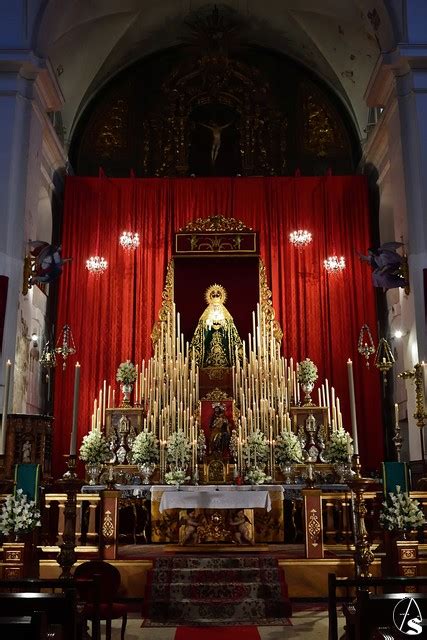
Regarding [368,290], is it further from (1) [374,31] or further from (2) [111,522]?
(2) [111,522]

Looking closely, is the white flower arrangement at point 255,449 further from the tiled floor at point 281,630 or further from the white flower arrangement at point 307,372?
the tiled floor at point 281,630

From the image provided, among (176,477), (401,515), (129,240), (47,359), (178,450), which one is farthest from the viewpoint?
(129,240)

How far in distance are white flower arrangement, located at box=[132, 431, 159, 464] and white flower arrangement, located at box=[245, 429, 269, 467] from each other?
59.0 inches

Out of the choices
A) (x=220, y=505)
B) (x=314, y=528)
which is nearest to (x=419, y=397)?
(x=314, y=528)

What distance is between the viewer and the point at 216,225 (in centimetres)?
1382

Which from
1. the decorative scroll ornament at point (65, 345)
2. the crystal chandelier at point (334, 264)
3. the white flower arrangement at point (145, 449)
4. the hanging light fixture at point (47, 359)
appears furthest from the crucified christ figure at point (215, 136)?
the white flower arrangement at point (145, 449)

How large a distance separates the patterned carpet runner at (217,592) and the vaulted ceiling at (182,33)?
404 inches

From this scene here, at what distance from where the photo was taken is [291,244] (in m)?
14.0

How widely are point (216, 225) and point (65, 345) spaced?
3919 millimetres

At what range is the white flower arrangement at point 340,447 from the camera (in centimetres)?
1070

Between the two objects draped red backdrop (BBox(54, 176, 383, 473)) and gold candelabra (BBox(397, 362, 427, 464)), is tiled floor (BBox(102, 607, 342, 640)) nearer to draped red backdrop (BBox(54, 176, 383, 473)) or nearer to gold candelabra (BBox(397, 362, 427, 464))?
gold candelabra (BBox(397, 362, 427, 464))

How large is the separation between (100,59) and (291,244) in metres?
5.93

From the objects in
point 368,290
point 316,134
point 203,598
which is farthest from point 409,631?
point 316,134

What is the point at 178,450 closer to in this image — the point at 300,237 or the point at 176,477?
the point at 176,477
